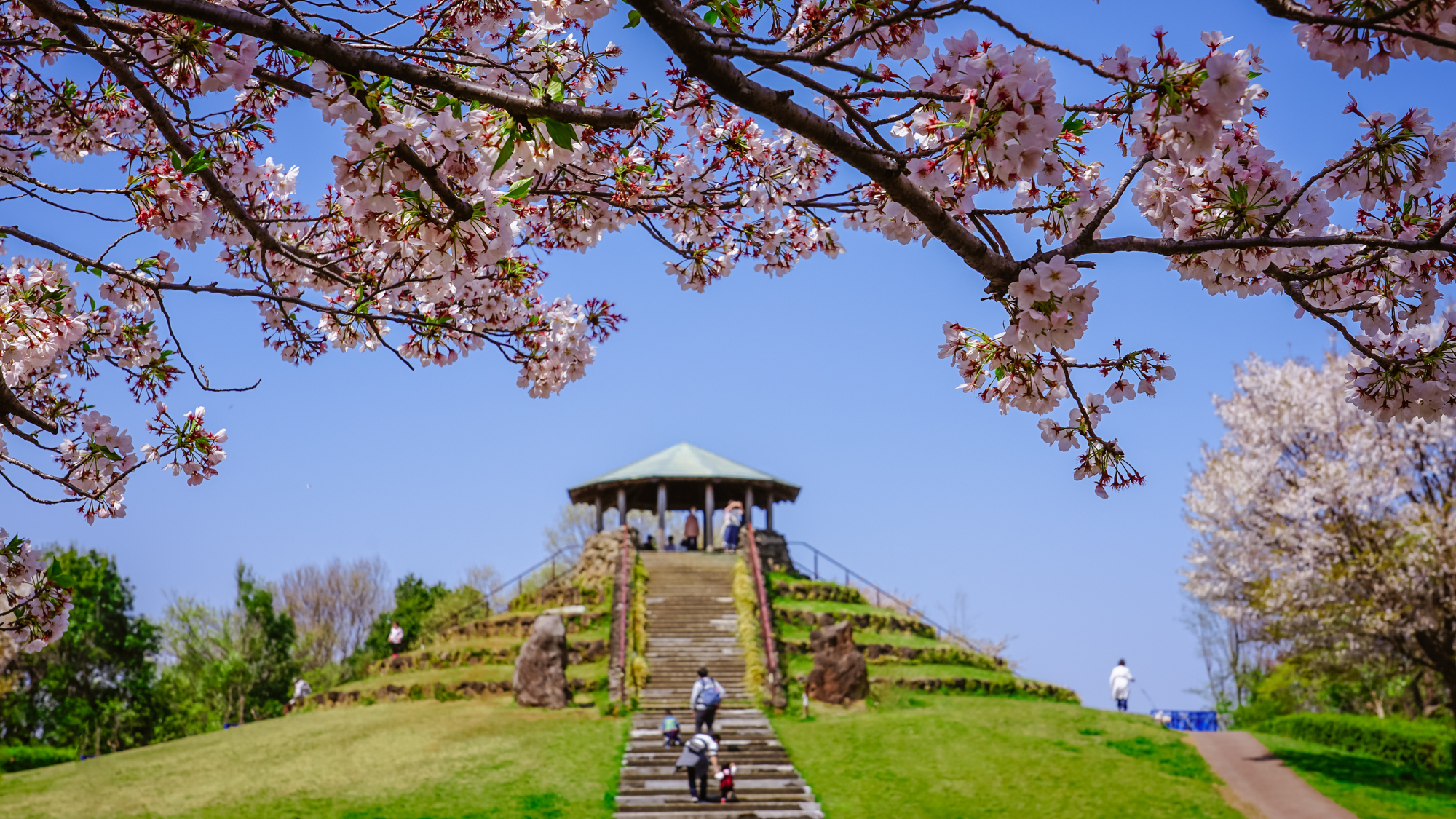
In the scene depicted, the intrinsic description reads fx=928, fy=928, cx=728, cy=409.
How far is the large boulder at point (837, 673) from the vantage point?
16.5 meters

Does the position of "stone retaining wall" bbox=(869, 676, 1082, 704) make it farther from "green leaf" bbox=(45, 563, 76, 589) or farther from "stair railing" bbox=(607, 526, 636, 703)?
"green leaf" bbox=(45, 563, 76, 589)

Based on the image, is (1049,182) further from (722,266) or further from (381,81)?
(722,266)

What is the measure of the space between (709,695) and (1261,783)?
7453mm

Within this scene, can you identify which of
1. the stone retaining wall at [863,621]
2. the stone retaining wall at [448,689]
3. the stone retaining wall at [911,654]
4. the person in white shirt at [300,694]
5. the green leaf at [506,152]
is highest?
the green leaf at [506,152]

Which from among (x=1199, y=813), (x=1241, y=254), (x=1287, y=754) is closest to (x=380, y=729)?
(x=1199, y=813)

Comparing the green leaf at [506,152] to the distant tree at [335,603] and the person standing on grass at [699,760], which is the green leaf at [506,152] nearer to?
the person standing on grass at [699,760]

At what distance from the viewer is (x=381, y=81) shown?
2648mm

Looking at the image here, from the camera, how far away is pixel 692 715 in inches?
610

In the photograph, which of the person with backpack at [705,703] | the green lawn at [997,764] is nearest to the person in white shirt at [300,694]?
the green lawn at [997,764]

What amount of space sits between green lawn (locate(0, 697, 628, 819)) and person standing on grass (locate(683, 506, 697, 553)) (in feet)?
35.9

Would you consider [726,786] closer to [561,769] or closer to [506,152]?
[561,769]

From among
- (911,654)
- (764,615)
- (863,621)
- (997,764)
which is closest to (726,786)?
(997,764)

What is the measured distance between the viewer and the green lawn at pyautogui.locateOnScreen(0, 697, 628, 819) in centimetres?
1118

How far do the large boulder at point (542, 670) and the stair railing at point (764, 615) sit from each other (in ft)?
12.4
